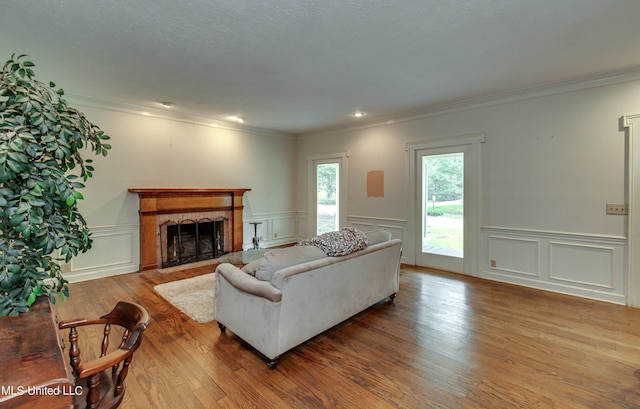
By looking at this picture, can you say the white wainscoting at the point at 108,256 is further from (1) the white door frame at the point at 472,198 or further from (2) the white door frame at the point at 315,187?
(1) the white door frame at the point at 472,198

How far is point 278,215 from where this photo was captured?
669cm

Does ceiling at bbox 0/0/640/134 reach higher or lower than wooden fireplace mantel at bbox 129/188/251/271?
higher

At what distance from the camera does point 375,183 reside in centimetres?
551

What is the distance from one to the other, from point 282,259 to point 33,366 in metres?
1.53

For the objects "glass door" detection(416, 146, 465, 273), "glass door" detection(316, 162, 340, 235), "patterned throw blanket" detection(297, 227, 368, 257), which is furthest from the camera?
"glass door" detection(316, 162, 340, 235)

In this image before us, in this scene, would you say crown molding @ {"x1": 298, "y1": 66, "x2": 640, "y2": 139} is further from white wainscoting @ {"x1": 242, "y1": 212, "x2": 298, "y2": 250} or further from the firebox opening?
the firebox opening

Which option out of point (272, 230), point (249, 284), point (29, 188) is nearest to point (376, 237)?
point (249, 284)

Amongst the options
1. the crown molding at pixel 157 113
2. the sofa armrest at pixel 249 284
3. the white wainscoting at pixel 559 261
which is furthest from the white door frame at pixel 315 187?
the sofa armrest at pixel 249 284

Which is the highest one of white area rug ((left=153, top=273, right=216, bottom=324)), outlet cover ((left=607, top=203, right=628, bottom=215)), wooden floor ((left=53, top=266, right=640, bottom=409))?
outlet cover ((left=607, top=203, right=628, bottom=215))

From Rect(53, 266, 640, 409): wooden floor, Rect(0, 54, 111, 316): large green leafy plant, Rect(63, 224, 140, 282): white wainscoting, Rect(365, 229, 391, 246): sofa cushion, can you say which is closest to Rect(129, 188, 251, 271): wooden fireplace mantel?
Rect(63, 224, 140, 282): white wainscoting

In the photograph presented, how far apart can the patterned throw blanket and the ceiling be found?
174 centimetres

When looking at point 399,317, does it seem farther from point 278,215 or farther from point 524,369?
point 278,215

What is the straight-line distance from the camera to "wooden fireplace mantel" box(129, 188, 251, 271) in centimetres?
460

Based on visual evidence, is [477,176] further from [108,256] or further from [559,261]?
[108,256]
